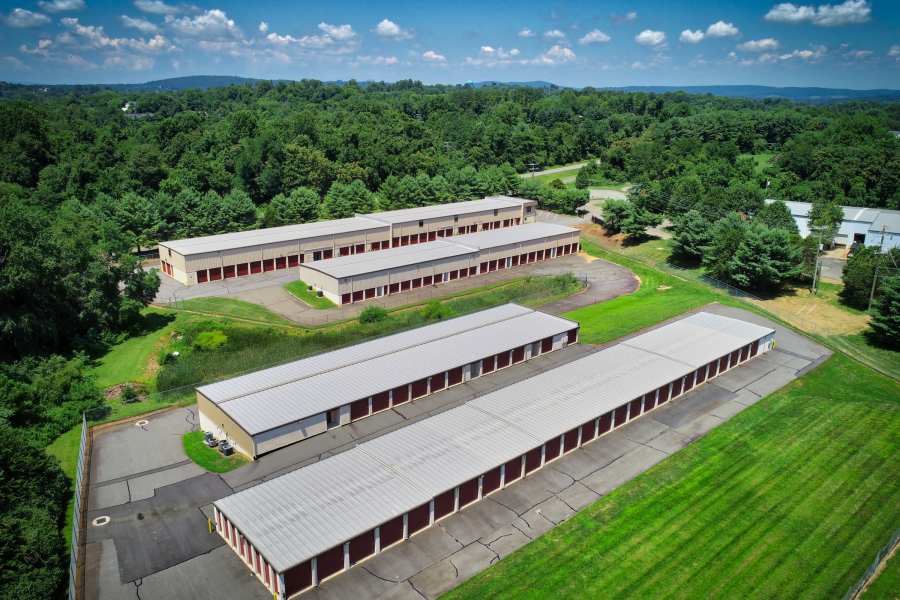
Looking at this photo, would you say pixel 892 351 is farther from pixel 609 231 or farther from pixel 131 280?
pixel 131 280

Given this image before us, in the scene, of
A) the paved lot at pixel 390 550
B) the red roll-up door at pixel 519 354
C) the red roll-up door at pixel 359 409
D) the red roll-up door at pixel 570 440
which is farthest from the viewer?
the red roll-up door at pixel 519 354

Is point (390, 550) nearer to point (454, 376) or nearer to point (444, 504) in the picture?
point (444, 504)

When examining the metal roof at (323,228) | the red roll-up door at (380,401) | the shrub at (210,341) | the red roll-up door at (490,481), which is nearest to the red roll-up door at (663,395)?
the red roll-up door at (490,481)

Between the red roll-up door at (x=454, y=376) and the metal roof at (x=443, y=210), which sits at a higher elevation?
the metal roof at (x=443, y=210)

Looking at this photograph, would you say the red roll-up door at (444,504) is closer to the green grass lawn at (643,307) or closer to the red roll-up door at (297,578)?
the red roll-up door at (297,578)

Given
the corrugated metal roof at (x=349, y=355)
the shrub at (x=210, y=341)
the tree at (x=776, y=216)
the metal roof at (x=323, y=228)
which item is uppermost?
the tree at (x=776, y=216)

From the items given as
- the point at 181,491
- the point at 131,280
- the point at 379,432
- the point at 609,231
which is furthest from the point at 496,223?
the point at 181,491

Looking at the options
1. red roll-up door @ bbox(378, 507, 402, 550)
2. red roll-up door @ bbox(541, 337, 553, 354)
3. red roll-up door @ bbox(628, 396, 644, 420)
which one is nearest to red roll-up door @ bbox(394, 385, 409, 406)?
red roll-up door @ bbox(378, 507, 402, 550)
